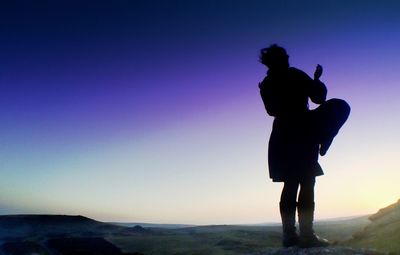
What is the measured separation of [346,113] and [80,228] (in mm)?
33262

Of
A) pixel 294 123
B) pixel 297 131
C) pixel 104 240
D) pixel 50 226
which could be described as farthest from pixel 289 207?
pixel 50 226

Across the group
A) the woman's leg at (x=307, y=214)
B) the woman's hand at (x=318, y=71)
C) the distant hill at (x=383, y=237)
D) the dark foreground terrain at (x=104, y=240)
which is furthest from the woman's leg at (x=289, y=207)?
the dark foreground terrain at (x=104, y=240)

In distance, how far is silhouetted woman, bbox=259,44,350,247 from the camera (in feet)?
32.4

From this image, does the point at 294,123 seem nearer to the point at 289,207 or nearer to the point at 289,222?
the point at 289,207

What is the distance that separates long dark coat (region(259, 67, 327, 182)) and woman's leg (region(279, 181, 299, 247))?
21 centimetres

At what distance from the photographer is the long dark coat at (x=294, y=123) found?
10039 millimetres

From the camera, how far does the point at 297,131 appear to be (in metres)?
10.2

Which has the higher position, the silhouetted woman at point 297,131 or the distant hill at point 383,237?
the silhouetted woman at point 297,131

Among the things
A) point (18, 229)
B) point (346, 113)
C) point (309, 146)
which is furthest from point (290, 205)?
point (18, 229)

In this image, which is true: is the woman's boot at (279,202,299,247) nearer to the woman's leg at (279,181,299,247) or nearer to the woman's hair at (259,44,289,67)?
the woman's leg at (279,181,299,247)

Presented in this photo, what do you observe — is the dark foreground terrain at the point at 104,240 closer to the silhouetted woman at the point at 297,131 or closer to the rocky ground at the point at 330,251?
the rocky ground at the point at 330,251

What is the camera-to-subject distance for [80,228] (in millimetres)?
38344

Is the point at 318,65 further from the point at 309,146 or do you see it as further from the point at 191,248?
the point at 191,248

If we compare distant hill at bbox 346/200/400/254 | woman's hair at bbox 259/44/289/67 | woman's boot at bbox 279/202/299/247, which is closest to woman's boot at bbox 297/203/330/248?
woman's boot at bbox 279/202/299/247
